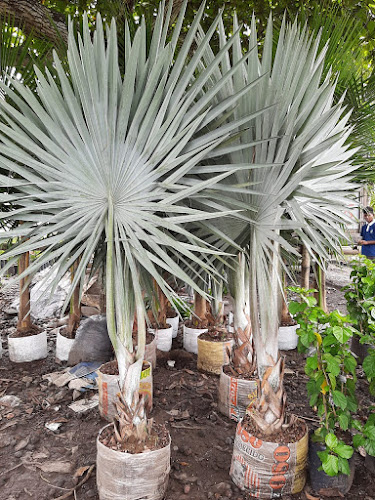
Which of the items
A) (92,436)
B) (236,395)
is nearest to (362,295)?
(236,395)

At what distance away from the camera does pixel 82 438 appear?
8.42 ft

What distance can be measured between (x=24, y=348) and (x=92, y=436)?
149cm

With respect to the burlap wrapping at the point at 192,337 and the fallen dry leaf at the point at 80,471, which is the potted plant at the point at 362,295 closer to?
the burlap wrapping at the point at 192,337

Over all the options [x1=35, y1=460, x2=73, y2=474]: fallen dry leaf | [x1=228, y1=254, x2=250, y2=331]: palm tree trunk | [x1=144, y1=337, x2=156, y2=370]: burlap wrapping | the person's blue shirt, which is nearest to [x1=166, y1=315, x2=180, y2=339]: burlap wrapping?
[x1=144, y1=337, x2=156, y2=370]: burlap wrapping

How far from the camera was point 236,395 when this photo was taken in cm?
274

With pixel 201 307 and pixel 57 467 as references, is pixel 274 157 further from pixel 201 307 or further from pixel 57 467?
pixel 201 307

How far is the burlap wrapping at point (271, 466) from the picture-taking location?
1.96 meters

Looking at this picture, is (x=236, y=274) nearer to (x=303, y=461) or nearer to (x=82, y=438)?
(x=303, y=461)

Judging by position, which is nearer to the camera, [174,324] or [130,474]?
[130,474]

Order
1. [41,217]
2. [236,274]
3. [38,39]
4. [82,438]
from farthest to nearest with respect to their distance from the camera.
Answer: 1. [38,39]
2. [236,274]
3. [82,438]
4. [41,217]

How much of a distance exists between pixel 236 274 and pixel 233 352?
57cm

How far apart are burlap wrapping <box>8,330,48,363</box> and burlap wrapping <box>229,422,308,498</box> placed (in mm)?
2408

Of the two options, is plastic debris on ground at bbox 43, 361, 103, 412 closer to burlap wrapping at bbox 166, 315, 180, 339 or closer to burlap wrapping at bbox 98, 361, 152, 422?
burlap wrapping at bbox 98, 361, 152, 422

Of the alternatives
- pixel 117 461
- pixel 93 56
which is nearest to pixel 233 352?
pixel 117 461
